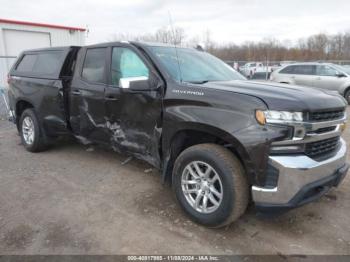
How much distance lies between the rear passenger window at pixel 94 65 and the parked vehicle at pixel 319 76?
35.5 feet

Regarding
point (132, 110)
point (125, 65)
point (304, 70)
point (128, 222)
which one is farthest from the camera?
point (304, 70)

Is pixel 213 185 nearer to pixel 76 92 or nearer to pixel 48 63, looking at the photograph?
pixel 76 92

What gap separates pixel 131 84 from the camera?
3449mm

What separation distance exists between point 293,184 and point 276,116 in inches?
23.6

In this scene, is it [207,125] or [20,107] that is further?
[20,107]

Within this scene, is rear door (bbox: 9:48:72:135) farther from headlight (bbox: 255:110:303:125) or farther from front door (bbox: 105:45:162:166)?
headlight (bbox: 255:110:303:125)

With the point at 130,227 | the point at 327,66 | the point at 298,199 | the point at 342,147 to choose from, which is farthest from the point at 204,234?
the point at 327,66

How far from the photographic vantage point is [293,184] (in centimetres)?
263

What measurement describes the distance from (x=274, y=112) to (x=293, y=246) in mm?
1300

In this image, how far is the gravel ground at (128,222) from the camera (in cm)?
287

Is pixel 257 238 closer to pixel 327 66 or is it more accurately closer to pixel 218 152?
pixel 218 152

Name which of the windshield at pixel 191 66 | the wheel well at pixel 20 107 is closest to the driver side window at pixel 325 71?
the windshield at pixel 191 66

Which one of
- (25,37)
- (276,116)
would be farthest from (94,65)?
(25,37)

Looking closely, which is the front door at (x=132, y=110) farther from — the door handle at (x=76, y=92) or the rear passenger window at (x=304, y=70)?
the rear passenger window at (x=304, y=70)
